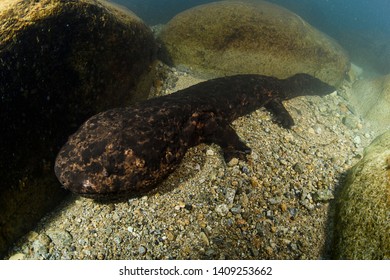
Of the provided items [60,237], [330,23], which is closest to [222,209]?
[60,237]

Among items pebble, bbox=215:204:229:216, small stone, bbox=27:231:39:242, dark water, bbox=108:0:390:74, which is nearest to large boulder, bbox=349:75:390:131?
dark water, bbox=108:0:390:74

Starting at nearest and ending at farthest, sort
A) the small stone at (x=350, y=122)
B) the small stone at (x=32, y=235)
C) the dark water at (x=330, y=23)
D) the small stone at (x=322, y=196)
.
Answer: the small stone at (x=32, y=235) < the small stone at (x=322, y=196) < the small stone at (x=350, y=122) < the dark water at (x=330, y=23)

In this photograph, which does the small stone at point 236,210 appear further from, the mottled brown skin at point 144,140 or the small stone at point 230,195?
the mottled brown skin at point 144,140

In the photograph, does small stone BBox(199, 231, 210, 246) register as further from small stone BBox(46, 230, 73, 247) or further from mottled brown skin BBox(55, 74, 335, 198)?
small stone BBox(46, 230, 73, 247)

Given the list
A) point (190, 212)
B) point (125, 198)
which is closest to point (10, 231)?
point (125, 198)

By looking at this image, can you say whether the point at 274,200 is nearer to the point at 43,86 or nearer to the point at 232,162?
the point at 232,162

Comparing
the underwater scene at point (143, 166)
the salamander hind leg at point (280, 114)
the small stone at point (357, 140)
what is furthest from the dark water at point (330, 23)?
the underwater scene at point (143, 166)
